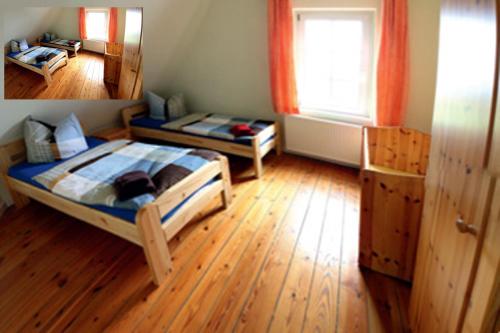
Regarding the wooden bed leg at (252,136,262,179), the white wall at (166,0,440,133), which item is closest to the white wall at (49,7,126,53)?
the wooden bed leg at (252,136,262,179)

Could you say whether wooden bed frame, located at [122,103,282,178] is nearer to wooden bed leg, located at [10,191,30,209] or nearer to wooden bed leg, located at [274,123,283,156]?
wooden bed leg, located at [274,123,283,156]

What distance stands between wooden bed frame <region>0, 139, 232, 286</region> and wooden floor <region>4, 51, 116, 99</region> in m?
1.15

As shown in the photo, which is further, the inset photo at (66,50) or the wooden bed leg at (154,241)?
the wooden bed leg at (154,241)

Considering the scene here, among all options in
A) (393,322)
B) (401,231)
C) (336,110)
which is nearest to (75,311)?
(393,322)

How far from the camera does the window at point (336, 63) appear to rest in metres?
2.99

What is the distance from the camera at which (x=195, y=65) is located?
13.2 feet

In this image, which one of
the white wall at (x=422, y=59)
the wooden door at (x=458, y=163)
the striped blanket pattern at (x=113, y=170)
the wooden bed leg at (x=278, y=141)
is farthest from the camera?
the wooden bed leg at (x=278, y=141)

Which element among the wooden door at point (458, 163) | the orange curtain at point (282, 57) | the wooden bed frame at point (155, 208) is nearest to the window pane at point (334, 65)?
the orange curtain at point (282, 57)

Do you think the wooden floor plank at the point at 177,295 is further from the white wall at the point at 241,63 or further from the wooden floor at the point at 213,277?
the white wall at the point at 241,63

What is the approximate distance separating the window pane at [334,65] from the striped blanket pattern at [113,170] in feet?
5.18

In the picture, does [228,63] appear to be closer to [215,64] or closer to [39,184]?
[215,64]

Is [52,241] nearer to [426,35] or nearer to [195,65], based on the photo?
[195,65]

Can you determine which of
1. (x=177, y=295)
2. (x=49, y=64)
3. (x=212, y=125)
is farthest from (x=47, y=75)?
(x=212, y=125)

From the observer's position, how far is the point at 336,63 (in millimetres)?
3225
